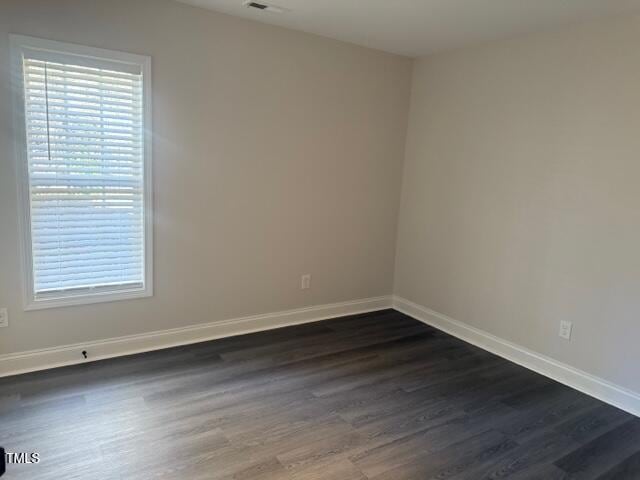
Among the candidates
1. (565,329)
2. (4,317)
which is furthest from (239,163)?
(565,329)

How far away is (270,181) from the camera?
3.54 meters

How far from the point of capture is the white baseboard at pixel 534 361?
2.81 metres

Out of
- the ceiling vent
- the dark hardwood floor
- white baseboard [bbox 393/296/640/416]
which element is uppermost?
the ceiling vent

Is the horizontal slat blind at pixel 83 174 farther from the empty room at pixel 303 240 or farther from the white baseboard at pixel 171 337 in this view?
the white baseboard at pixel 171 337

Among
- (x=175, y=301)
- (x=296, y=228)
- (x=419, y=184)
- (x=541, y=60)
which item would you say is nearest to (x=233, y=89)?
(x=296, y=228)

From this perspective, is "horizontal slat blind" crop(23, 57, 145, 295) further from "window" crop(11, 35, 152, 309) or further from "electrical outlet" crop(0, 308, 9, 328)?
"electrical outlet" crop(0, 308, 9, 328)

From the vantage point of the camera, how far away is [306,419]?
2.51 meters

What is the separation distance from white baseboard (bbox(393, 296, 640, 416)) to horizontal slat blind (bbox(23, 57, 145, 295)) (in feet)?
8.21

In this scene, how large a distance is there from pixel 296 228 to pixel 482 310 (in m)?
1.63

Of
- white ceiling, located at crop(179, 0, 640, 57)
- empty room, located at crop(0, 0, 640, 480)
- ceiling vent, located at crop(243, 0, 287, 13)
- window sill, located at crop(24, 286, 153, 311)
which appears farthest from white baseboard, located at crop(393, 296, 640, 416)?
ceiling vent, located at crop(243, 0, 287, 13)

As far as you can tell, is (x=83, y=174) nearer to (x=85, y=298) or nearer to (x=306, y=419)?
(x=85, y=298)

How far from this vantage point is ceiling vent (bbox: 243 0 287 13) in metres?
2.85

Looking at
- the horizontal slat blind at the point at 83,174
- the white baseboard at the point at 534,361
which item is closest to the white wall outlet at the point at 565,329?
the white baseboard at the point at 534,361

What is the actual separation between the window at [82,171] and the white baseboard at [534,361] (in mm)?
2428
